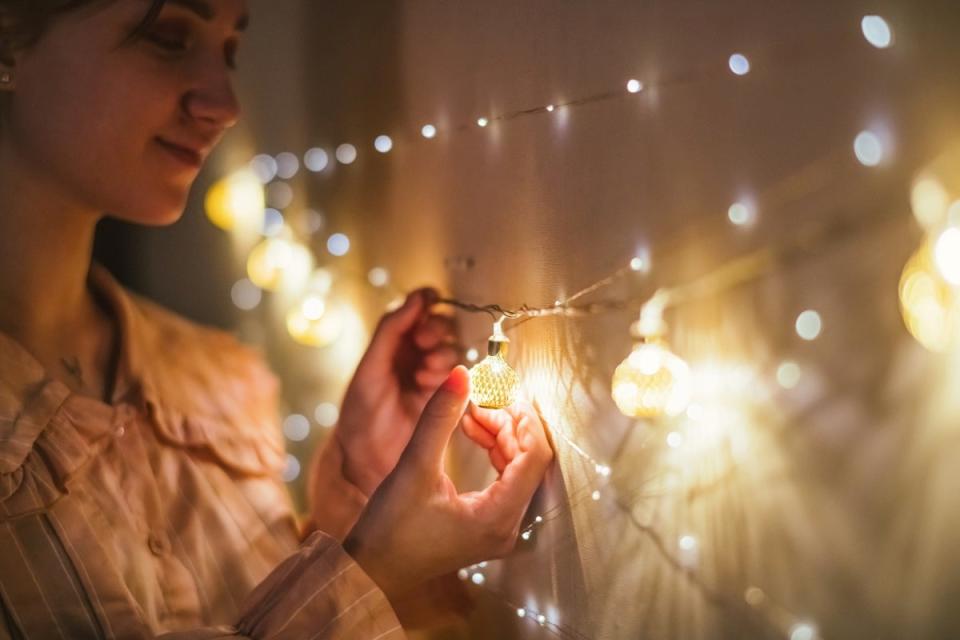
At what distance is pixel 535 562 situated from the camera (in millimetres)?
1057

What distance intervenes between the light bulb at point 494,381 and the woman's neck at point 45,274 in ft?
1.84

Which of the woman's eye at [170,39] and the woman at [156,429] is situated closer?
the woman at [156,429]

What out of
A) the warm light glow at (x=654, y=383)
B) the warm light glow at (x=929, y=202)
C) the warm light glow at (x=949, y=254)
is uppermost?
the warm light glow at (x=929, y=202)

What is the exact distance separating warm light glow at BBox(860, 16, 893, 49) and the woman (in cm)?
51

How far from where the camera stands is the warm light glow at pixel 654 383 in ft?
2.77

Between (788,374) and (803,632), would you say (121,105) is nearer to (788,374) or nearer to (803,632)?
(788,374)

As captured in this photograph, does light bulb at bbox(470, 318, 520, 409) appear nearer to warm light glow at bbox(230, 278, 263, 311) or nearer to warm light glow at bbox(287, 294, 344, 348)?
warm light glow at bbox(287, 294, 344, 348)

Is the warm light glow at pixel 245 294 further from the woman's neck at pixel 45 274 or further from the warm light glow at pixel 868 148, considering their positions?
the warm light glow at pixel 868 148

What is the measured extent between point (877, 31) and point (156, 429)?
981 millimetres

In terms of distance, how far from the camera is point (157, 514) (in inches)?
45.6

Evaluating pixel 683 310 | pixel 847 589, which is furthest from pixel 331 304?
pixel 847 589

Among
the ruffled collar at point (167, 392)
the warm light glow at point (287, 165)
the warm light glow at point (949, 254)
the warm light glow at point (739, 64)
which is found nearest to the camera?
the warm light glow at point (949, 254)

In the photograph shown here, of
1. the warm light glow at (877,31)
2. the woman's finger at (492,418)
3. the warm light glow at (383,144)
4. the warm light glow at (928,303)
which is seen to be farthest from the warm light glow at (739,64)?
the warm light glow at (383,144)

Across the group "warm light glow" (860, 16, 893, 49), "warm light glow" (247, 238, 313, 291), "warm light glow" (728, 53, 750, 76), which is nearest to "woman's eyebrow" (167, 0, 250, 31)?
"warm light glow" (247, 238, 313, 291)
